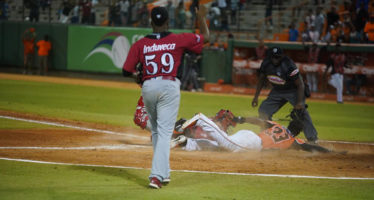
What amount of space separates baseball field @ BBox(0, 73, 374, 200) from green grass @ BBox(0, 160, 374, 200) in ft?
0.04

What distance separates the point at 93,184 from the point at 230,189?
1629 millimetres

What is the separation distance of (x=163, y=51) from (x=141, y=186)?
164 cm

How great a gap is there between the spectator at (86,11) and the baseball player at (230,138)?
21.3 m

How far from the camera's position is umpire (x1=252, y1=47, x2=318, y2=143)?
10.3m

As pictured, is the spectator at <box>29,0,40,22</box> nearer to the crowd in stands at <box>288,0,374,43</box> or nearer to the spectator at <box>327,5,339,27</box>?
the crowd in stands at <box>288,0,374,43</box>

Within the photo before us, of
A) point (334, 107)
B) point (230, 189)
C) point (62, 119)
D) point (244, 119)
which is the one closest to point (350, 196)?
point (230, 189)

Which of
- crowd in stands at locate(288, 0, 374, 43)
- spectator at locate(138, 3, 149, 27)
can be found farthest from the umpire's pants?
spectator at locate(138, 3, 149, 27)

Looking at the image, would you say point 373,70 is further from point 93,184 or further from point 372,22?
point 93,184

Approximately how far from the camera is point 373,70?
22.8m

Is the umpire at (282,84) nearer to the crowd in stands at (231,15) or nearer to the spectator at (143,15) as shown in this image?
the crowd in stands at (231,15)

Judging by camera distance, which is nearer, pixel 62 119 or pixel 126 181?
pixel 126 181

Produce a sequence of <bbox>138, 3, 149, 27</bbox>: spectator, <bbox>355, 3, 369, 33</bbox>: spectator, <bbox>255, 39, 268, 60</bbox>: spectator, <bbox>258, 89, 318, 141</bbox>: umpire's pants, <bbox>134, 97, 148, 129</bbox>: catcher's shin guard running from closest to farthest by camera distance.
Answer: <bbox>134, 97, 148, 129</bbox>: catcher's shin guard, <bbox>258, 89, 318, 141</bbox>: umpire's pants, <bbox>355, 3, 369, 33</bbox>: spectator, <bbox>255, 39, 268, 60</bbox>: spectator, <bbox>138, 3, 149, 27</bbox>: spectator

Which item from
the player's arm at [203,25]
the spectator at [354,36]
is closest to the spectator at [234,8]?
the spectator at [354,36]

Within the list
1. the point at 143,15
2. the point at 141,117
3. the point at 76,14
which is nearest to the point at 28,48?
the point at 76,14
